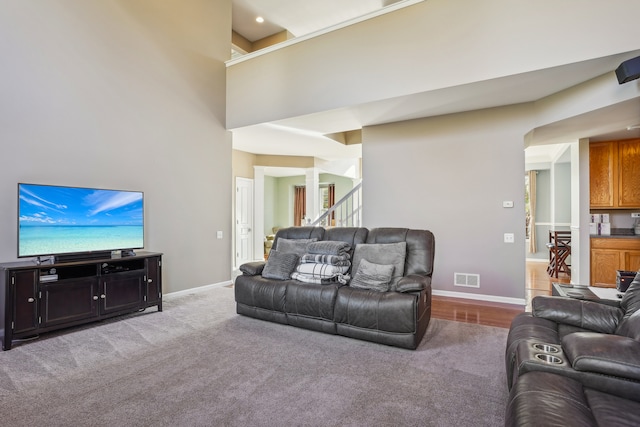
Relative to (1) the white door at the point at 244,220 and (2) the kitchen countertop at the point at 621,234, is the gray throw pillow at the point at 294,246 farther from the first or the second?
(2) the kitchen countertop at the point at 621,234

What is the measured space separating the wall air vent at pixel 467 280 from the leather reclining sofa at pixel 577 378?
2767 millimetres

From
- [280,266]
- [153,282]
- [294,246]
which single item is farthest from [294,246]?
[153,282]

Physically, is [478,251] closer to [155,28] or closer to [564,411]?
[564,411]

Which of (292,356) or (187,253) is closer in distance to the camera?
(292,356)

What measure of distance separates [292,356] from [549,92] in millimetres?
4083

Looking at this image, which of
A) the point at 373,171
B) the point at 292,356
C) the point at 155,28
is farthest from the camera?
the point at 373,171

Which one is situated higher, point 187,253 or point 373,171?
point 373,171

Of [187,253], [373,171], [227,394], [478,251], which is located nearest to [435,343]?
[227,394]

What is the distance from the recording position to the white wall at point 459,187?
446cm

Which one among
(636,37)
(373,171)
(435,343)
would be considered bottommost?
(435,343)

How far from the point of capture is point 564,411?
1.17m

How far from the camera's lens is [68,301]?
329 cm

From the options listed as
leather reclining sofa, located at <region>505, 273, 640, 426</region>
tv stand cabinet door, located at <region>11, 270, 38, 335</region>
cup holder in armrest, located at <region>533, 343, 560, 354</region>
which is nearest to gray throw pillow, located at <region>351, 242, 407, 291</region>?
leather reclining sofa, located at <region>505, 273, 640, 426</region>

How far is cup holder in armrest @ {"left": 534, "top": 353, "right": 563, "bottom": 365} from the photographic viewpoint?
5.00ft
